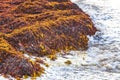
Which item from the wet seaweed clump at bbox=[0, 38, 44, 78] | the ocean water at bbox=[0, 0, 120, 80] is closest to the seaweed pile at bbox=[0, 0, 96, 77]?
the wet seaweed clump at bbox=[0, 38, 44, 78]

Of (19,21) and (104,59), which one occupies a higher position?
(19,21)

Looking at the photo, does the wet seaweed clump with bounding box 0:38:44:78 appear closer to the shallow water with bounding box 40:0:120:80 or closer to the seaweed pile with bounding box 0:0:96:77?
the seaweed pile with bounding box 0:0:96:77

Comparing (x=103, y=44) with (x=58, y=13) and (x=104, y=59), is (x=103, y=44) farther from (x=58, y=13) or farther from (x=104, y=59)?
(x=58, y=13)

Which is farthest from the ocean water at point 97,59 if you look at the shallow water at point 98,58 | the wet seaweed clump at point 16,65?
the wet seaweed clump at point 16,65

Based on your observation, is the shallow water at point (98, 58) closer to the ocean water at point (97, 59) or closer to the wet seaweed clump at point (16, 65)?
the ocean water at point (97, 59)

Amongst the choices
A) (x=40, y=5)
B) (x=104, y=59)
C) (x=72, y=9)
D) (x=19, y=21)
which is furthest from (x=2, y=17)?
(x=104, y=59)

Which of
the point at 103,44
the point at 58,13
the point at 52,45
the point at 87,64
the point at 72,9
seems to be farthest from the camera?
the point at 72,9

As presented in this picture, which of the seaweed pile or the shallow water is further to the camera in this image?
the shallow water
